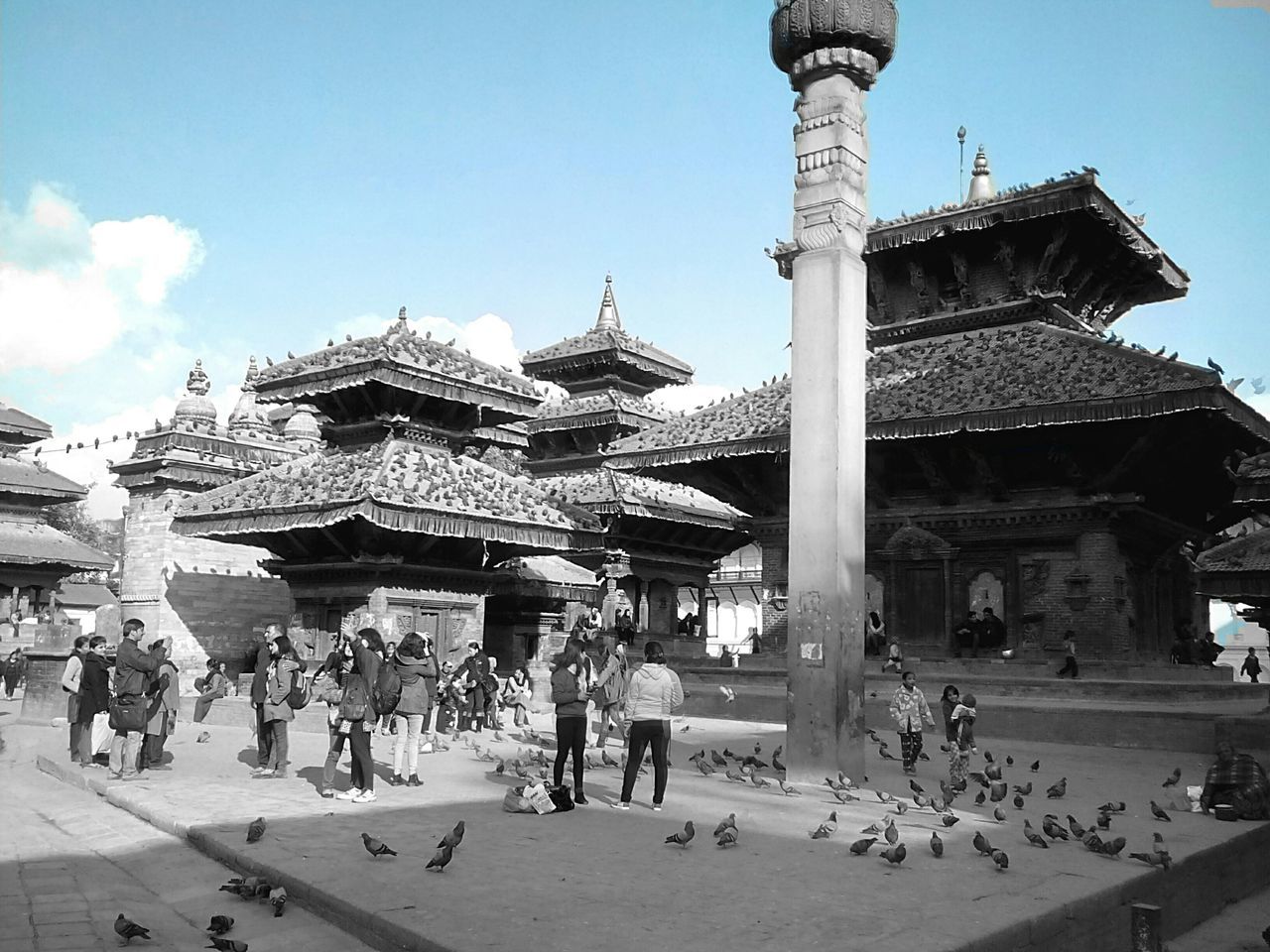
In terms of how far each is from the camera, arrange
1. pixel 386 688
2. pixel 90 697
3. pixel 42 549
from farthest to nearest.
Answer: pixel 42 549 < pixel 90 697 < pixel 386 688

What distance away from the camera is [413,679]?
11.9 m

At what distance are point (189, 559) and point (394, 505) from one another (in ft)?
53.5

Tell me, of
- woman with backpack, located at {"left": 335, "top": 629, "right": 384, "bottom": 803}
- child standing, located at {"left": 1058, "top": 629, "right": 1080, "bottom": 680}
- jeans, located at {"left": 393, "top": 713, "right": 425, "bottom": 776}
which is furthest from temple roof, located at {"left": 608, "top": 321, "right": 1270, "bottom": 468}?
woman with backpack, located at {"left": 335, "top": 629, "right": 384, "bottom": 803}

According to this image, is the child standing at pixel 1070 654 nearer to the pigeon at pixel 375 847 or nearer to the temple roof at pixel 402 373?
the temple roof at pixel 402 373

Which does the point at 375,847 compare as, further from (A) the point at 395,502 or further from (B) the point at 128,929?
(A) the point at 395,502

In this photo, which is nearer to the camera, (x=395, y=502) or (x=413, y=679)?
(x=413, y=679)

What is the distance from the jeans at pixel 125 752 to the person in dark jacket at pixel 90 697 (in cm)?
146

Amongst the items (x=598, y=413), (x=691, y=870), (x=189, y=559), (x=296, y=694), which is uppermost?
(x=598, y=413)

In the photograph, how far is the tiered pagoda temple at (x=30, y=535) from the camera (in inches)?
1404

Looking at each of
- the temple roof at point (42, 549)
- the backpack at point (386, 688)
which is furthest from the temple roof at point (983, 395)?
the temple roof at point (42, 549)

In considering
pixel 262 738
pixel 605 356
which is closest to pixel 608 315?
pixel 605 356

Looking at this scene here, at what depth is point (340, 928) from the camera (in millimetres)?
6461

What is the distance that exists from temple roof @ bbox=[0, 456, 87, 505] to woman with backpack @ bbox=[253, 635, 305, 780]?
28083 mm

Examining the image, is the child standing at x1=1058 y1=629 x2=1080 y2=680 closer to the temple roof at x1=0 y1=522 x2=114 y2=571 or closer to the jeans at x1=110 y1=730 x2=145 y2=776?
the jeans at x1=110 y1=730 x2=145 y2=776
